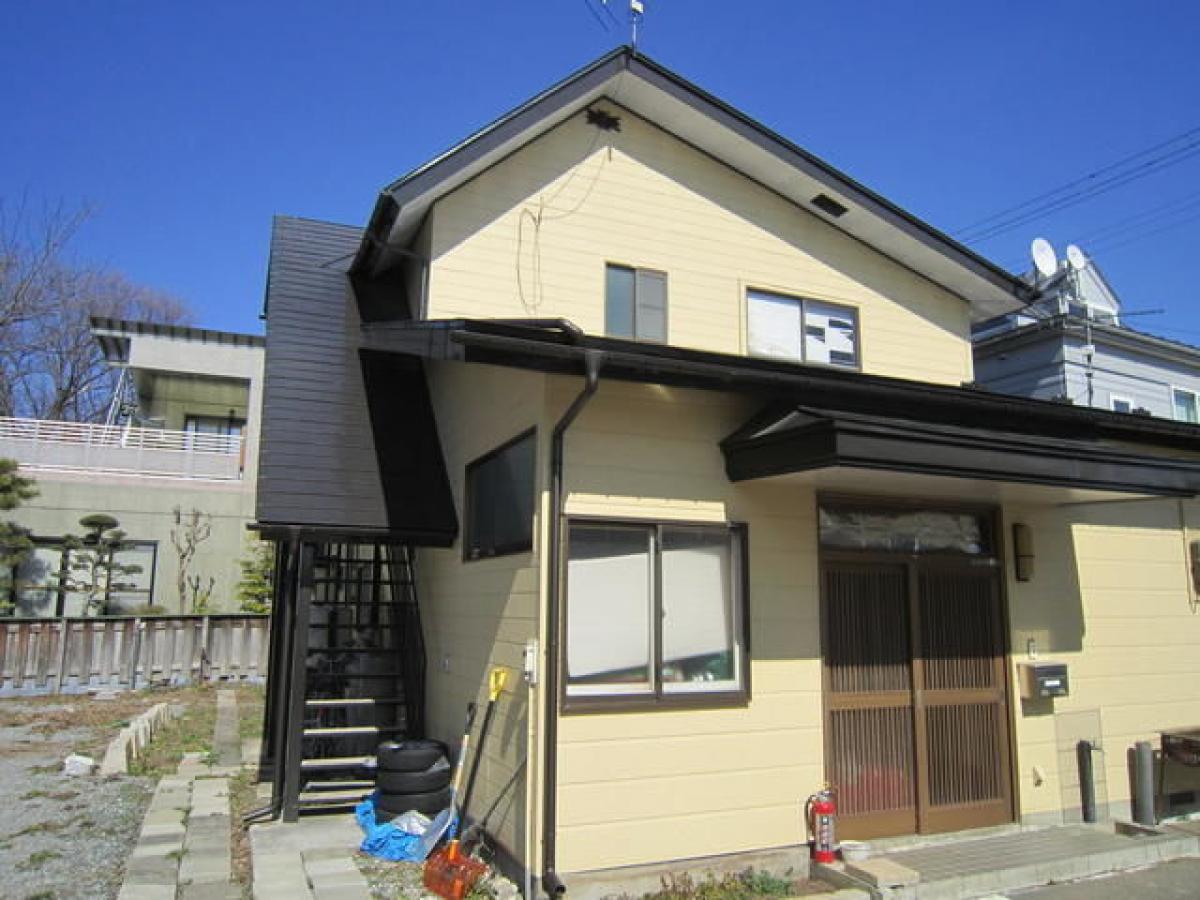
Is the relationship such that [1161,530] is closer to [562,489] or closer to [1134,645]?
[1134,645]

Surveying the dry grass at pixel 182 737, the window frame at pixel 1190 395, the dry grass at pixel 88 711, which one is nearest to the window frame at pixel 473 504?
the dry grass at pixel 182 737

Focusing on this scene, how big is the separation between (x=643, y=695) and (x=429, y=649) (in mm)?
3537

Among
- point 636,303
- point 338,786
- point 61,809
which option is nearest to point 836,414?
point 636,303

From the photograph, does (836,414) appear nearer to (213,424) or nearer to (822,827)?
(822,827)

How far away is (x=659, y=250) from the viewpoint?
9617 millimetres

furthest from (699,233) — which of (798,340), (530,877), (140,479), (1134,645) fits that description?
(140,479)

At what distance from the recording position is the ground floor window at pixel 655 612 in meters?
5.86

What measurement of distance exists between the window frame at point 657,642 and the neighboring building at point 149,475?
16428 millimetres

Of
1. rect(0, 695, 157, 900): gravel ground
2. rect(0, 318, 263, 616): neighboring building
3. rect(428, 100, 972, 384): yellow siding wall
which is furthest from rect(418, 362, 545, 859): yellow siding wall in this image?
rect(0, 318, 263, 616): neighboring building

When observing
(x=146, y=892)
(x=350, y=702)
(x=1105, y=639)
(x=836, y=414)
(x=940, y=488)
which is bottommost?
(x=146, y=892)

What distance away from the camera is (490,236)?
8.94 metres

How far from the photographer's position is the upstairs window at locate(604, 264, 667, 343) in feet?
30.6

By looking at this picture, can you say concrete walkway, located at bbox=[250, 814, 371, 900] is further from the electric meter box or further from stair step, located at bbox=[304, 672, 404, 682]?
the electric meter box

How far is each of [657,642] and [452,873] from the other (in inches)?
79.2
